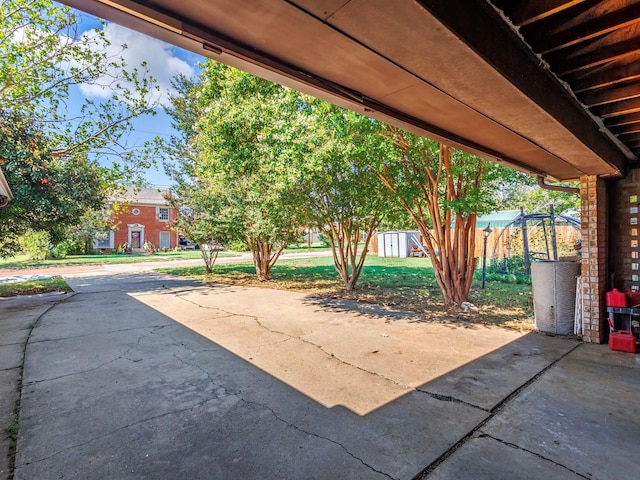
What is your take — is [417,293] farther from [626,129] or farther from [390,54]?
[390,54]

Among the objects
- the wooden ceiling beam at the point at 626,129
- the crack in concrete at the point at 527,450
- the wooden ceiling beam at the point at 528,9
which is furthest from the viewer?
the wooden ceiling beam at the point at 626,129

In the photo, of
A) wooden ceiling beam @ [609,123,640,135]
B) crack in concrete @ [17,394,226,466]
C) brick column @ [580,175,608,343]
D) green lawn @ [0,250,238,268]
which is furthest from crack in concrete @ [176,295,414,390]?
green lawn @ [0,250,238,268]

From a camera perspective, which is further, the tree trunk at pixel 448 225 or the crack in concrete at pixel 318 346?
the tree trunk at pixel 448 225

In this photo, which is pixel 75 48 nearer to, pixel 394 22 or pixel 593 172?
pixel 394 22

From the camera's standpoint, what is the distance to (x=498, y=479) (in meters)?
1.87

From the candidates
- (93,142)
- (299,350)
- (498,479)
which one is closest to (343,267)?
(299,350)

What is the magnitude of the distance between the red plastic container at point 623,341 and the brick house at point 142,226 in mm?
29408

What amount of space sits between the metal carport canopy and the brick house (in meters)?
29.1

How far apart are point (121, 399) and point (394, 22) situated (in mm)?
3630

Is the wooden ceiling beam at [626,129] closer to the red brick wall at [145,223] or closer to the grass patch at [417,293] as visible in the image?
the grass patch at [417,293]

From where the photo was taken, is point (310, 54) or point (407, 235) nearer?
point (310, 54)

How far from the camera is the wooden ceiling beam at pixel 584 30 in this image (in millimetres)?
1823

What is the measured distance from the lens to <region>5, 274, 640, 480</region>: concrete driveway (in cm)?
204

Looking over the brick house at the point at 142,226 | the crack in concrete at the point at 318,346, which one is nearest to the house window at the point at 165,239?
the brick house at the point at 142,226
